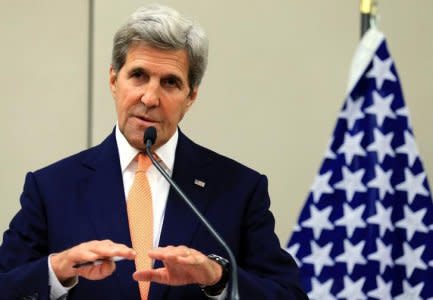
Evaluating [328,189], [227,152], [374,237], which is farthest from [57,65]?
[374,237]

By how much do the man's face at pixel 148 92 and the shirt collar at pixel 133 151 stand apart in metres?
0.03

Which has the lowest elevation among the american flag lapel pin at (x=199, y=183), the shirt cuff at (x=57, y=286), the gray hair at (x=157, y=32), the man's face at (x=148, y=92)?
the shirt cuff at (x=57, y=286)

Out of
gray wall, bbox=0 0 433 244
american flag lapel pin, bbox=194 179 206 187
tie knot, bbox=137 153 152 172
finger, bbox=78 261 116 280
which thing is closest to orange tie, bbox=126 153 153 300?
tie knot, bbox=137 153 152 172

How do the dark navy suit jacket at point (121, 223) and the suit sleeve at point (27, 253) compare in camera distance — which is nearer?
the suit sleeve at point (27, 253)

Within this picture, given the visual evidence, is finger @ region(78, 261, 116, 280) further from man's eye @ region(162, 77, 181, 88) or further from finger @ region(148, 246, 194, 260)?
man's eye @ region(162, 77, 181, 88)

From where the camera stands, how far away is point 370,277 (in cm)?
329

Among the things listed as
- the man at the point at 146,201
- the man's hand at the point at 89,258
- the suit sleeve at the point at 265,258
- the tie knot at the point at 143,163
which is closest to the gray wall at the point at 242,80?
the man at the point at 146,201

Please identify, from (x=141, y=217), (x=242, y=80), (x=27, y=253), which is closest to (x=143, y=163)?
(x=141, y=217)

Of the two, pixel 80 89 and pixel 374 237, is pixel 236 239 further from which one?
pixel 80 89

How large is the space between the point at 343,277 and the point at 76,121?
1.28 metres

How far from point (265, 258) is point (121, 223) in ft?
1.24

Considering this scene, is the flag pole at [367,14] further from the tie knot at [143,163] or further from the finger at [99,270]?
the finger at [99,270]

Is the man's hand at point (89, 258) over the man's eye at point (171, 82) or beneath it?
beneath

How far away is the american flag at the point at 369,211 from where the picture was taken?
130 inches
